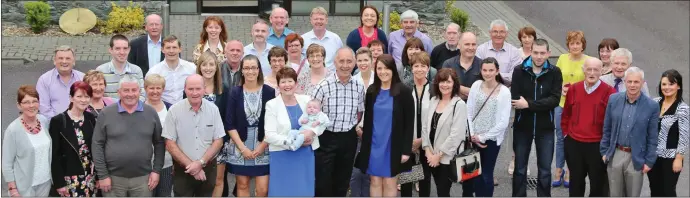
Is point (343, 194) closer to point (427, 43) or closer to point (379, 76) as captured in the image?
point (379, 76)

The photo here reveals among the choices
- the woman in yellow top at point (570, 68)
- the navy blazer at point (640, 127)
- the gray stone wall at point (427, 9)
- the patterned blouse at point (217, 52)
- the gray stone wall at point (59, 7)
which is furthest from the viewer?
the gray stone wall at point (427, 9)

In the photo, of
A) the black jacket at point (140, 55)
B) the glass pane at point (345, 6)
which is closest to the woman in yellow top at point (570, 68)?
the black jacket at point (140, 55)

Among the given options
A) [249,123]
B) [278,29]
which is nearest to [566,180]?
[278,29]

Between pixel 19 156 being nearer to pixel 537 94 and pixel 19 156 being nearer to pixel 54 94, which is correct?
pixel 54 94

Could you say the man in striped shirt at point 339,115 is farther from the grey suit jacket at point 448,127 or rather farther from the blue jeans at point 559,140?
the blue jeans at point 559,140

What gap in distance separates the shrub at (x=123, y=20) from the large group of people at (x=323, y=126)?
8792mm

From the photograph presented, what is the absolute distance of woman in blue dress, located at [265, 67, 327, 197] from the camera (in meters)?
10.6

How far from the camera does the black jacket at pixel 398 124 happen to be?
10.9 m

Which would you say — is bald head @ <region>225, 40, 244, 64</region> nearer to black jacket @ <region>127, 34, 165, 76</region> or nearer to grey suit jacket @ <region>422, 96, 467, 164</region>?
black jacket @ <region>127, 34, 165, 76</region>

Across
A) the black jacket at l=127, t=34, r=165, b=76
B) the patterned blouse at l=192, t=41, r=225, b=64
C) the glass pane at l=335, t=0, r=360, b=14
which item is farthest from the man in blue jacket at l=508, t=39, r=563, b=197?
the glass pane at l=335, t=0, r=360, b=14

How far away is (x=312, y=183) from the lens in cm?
1091

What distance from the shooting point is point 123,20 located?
20.6 m

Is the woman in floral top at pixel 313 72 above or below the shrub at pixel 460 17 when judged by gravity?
below

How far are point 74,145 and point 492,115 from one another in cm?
407
